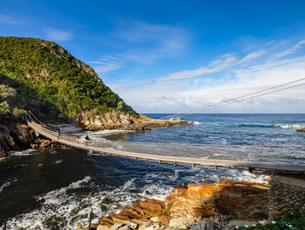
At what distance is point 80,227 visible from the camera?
7.01 m

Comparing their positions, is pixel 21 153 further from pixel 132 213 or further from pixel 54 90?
pixel 54 90

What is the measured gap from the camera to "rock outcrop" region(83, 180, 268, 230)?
6723 mm

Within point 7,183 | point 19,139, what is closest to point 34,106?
point 19,139

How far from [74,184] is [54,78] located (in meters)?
37.3

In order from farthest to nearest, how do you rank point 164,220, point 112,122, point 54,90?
point 54,90 → point 112,122 → point 164,220

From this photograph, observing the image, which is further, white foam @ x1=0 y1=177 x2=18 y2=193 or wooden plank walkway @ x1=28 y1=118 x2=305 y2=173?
white foam @ x1=0 y1=177 x2=18 y2=193

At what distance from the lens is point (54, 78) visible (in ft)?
144

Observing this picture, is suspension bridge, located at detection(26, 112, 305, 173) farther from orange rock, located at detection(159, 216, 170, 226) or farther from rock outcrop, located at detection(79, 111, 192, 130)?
rock outcrop, located at detection(79, 111, 192, 130)

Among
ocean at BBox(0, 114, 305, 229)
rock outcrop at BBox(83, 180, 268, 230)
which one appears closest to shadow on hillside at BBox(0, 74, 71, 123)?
ocean at BBox(0, 114, 305, 229)

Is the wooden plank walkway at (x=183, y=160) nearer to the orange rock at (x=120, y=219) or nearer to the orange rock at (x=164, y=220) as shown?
the orange rock at (x=164, y=220)

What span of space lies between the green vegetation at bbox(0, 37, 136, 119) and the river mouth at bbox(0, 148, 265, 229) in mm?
16987

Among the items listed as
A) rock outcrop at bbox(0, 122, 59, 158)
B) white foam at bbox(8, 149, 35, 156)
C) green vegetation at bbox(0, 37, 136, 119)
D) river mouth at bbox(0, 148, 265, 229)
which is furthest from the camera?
green vegetation at bbox(0, 37, 136, 119)

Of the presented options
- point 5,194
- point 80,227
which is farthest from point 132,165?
point 80,227

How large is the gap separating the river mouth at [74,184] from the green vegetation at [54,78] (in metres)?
17.0
